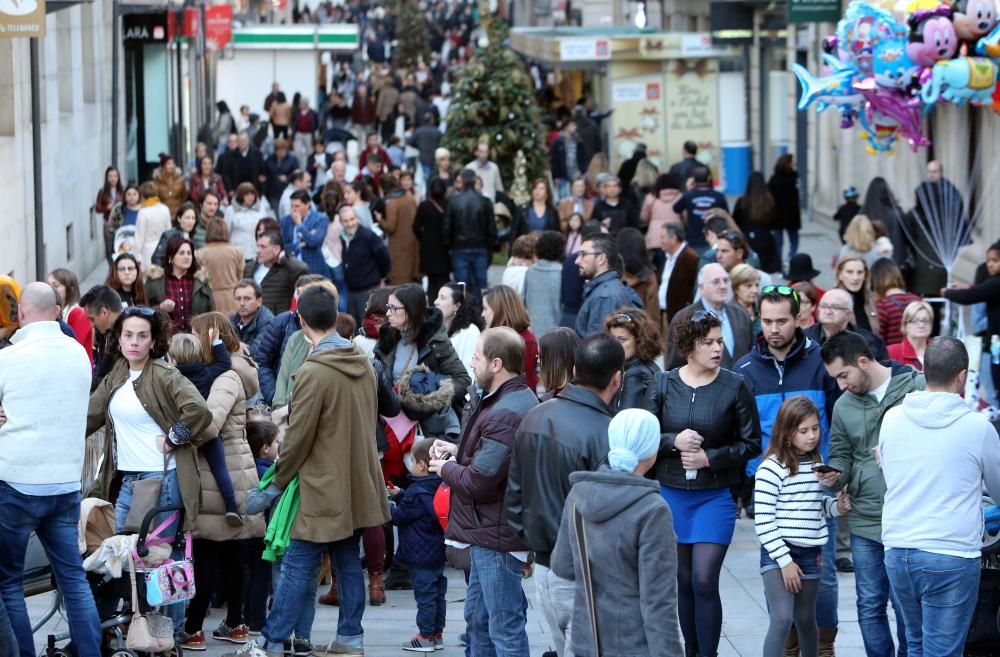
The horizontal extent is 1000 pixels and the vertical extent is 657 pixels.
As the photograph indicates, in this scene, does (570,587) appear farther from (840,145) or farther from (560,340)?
(840,145)

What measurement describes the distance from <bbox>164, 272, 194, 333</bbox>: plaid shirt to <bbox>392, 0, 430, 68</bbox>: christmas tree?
47.5 m

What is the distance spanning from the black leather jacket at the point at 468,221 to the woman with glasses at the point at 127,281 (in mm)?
5578

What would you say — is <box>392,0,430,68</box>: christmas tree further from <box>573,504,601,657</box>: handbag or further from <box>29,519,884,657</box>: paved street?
<box>573,504,601,657</box>: handbag

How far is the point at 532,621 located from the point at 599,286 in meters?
2.66

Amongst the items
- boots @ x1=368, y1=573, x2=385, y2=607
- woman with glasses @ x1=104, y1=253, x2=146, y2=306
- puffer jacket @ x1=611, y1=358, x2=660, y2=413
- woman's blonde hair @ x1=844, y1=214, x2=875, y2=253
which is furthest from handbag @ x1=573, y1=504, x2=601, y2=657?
woman's blonde hair @ x1=844, y1=214, x2=875, y2=253

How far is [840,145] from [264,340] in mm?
18391

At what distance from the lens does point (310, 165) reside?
2784cm

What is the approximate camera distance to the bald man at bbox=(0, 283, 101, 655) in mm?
7742

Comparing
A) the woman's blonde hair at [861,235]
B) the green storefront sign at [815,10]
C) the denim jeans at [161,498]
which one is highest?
the green storefront sign at [815,10]

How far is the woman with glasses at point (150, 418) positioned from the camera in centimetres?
826

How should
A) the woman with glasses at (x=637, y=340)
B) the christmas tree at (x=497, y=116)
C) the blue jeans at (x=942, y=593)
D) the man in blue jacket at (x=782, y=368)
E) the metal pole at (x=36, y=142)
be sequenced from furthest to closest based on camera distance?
the christmas tree at (x=497, y=116)
the metal pole at (x=36, y=142)
the woman with glasses at (x=637, y=340)
the man in blue jacket at (x=782, y=368)
the blue jeans at (x=942, y=593)

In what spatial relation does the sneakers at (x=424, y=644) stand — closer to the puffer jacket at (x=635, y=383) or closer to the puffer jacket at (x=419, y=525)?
the puffer jacket at (x=419, y=525)

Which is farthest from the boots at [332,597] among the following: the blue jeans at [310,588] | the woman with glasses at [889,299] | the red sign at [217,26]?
the red sign at [217,26]

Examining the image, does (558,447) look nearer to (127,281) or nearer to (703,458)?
(703,458)
